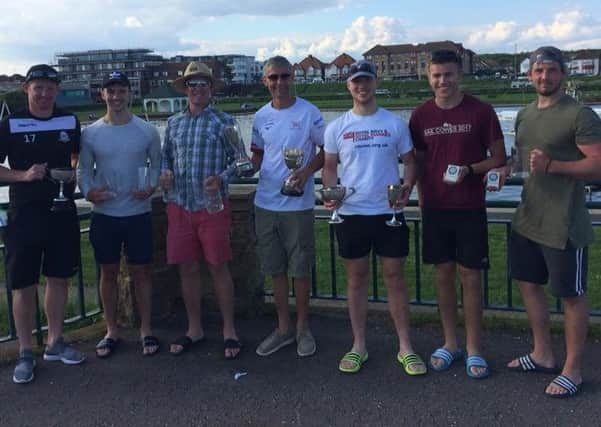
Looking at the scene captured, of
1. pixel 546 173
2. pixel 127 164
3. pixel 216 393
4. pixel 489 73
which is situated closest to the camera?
pixel 546 173

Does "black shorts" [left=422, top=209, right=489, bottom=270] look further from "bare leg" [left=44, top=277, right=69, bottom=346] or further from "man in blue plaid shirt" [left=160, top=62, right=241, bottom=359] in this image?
"bare leg" [left=44, top=277, right=69, bottom=346]

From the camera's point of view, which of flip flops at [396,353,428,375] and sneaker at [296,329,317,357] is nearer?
flip flops at [396,353,428,375]

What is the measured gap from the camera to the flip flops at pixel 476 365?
14.6 ft

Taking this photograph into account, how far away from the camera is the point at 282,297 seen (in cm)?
518

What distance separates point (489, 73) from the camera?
134m

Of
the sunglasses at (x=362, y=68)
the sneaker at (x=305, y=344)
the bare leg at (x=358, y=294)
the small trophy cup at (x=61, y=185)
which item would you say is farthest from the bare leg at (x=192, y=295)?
the sunglasses at (x=362, y=68)

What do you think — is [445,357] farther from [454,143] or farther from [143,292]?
[143,292]

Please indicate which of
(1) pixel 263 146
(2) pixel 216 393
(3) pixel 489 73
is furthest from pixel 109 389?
(3) pixel 489 73

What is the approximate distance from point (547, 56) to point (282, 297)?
2.46 m

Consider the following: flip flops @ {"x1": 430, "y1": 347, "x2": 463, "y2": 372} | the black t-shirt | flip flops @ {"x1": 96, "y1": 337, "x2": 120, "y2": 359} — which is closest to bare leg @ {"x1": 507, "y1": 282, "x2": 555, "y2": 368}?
flip flops @ {"x1": 430, "y1": 347, "x2": 463, "y2": 372}

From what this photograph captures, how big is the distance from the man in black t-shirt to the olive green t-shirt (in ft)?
9.91

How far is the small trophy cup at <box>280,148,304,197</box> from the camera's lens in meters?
4.61

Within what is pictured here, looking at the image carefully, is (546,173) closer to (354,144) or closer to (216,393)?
(354,144)

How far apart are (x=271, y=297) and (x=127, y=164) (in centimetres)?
201
